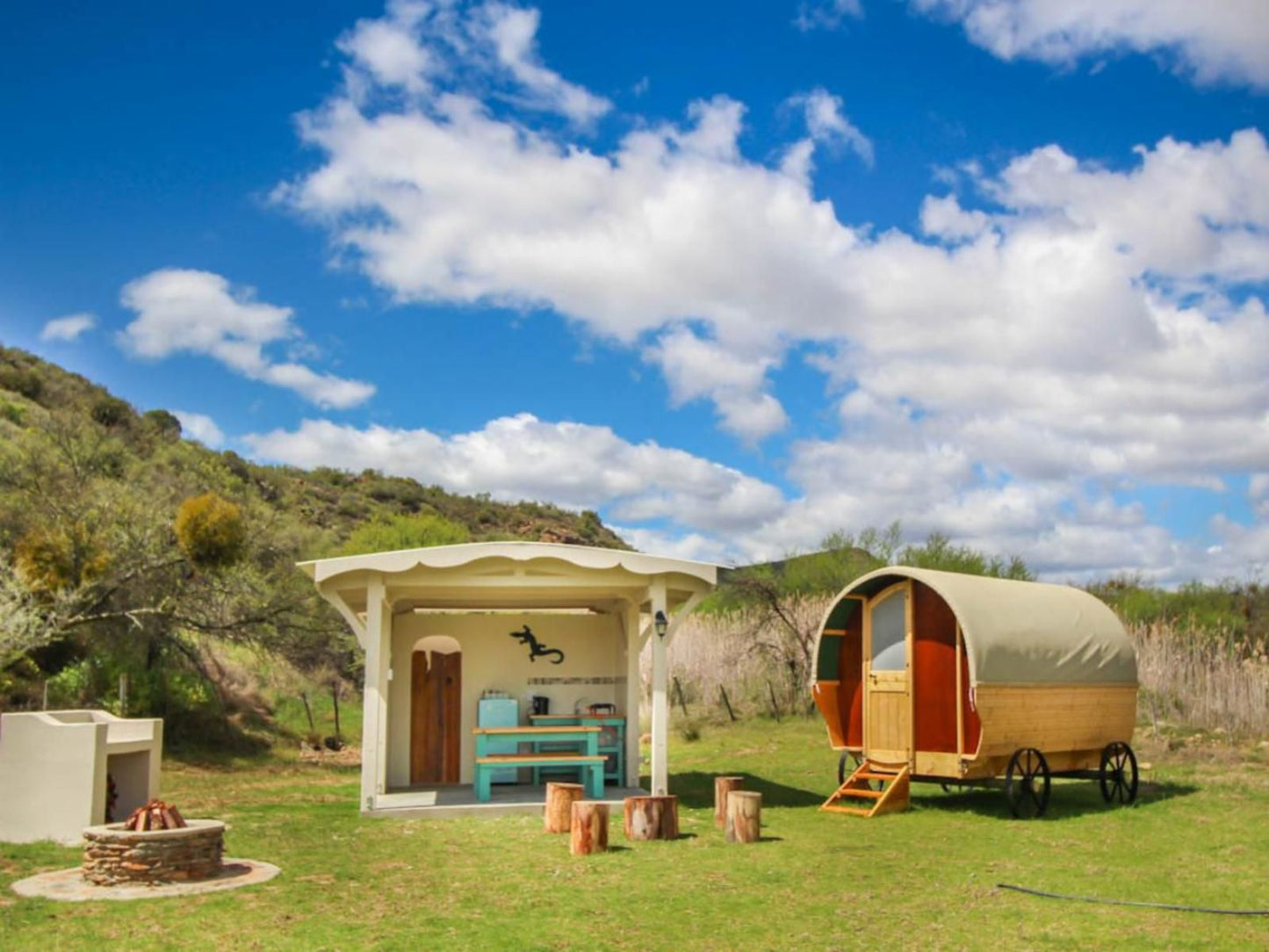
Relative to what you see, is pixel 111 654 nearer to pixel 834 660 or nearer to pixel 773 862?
pixel 834 660

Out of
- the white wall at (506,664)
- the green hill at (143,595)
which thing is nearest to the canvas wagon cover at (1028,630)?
the white wall at (506,664)

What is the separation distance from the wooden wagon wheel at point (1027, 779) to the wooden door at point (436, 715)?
6.96m

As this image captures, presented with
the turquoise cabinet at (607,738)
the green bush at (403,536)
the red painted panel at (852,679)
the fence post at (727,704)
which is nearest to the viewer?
the red painted panel at (852,679)

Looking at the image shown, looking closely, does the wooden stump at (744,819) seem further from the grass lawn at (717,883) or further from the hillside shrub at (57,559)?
the hillside shrub at (57,559)

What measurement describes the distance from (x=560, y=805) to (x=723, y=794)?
1.59m

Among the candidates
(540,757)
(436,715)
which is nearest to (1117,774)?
(540,757)

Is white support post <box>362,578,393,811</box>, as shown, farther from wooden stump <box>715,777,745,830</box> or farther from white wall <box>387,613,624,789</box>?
wooden stump <box>715,777,745,830</box>

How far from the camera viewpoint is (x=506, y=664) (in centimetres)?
1572

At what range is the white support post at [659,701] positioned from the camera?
12.5 meters

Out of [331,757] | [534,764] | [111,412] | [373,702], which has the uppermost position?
[111,412]

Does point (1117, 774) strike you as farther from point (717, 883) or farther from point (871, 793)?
point (717, 883)

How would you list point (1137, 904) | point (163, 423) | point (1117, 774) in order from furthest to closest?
1. point (163, 423)
2. point (1117, 774)
3. point (1137, 904)

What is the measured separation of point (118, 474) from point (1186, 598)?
2448cm

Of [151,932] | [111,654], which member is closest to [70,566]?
[111,654]
